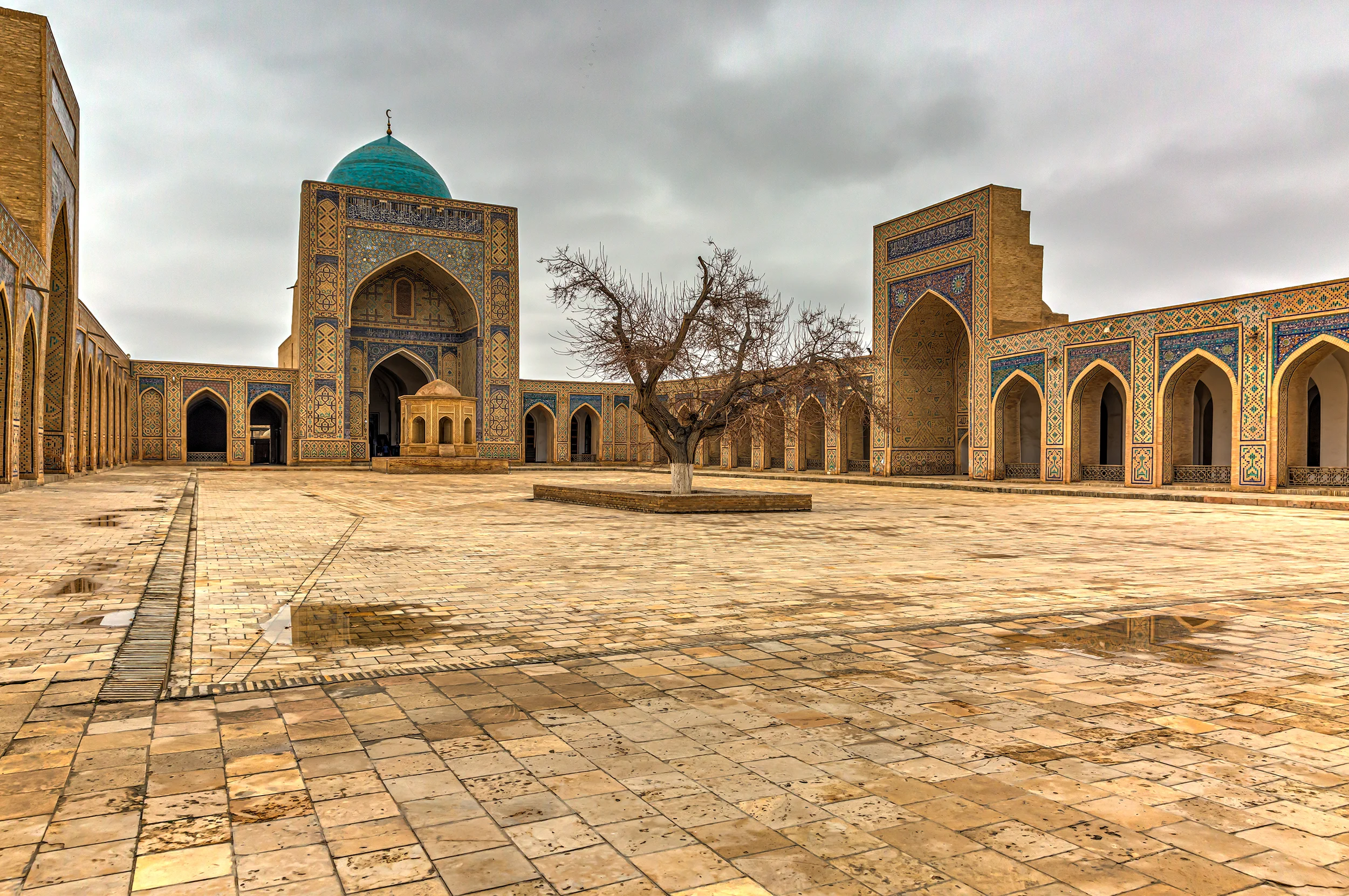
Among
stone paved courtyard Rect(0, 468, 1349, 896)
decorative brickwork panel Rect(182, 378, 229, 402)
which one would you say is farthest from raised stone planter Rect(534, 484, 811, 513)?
decorative brickwork panel Rect(182, 378, 229, 402)

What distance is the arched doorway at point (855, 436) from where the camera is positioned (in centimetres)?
2438

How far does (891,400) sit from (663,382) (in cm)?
1030

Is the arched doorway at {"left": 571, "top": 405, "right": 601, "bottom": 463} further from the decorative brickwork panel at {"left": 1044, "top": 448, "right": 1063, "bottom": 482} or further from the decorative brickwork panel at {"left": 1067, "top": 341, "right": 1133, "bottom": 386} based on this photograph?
the decorative brickwork panel at {"left": 1067, "top": 341, "right": 1133, "bottom": 386}

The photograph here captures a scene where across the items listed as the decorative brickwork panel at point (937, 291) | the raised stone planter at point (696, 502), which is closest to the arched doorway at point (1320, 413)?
the decorative brickwork panel at point (937, 291)

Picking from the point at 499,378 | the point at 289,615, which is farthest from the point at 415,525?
the point at 499,378

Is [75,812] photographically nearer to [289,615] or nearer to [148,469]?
[289,615]

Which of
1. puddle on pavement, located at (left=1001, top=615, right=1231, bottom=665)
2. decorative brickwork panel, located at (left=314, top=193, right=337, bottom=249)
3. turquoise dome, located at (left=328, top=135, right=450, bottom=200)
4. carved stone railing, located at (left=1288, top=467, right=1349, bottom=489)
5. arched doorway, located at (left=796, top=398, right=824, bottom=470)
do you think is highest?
turquoise dome, located at (left=328, top=135, right=450, bottom=200)

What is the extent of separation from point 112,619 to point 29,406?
13.7 meters

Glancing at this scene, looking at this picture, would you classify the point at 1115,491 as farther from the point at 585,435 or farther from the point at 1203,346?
the point at 585,435

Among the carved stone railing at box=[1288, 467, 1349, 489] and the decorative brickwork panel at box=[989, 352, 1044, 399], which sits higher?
the decorative brickwork panel at box=[989, 352, 1044, 399]

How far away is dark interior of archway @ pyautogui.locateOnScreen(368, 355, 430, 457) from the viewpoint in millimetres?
35000

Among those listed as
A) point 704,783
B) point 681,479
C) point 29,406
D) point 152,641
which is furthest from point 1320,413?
point 29,406

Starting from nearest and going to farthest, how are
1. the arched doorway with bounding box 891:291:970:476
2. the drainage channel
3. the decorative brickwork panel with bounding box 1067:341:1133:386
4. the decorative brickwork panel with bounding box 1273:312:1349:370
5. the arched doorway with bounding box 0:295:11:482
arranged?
the drainage channel → the arched doorway with bounding box 0:295:11:482 → the decorative brickwork panel with bounding box 1273:312:1349:370 → the decorative brickwork panel with bounding box 1067:341:1133:386 → the arched doorway with bounding box 891:291:970:476

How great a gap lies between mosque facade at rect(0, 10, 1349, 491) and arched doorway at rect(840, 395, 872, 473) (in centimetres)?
9
